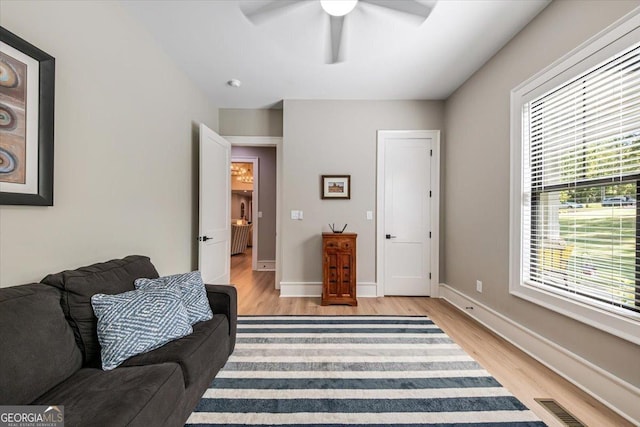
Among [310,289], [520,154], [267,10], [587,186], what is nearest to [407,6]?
[267,10]

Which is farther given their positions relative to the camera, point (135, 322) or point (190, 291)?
point (190, 291)

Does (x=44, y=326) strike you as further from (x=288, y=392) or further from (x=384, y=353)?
(x=384, y=353)

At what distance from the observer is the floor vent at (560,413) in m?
1.48

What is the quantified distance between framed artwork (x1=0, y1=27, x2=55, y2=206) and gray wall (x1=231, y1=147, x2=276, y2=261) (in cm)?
417

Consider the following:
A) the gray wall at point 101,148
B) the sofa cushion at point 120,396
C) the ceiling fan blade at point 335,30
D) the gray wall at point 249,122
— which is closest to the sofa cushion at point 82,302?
the sofa cushion at point 120,396

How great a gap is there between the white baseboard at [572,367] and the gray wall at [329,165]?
5.27ft

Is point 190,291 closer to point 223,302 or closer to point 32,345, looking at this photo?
point 223,302

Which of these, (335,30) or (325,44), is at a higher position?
(325,44)

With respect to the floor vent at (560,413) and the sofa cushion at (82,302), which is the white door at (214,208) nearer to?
the sofa cushion at (82,302)

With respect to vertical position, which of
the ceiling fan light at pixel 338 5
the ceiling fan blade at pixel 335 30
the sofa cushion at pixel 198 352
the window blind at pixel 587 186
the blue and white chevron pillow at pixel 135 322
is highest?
the ceiling fan blade at pixel 335 30

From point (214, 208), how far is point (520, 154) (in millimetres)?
3373

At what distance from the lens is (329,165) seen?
12.4 ft

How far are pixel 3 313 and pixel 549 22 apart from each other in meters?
3.65

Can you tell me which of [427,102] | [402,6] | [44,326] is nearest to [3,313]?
[44,326]
